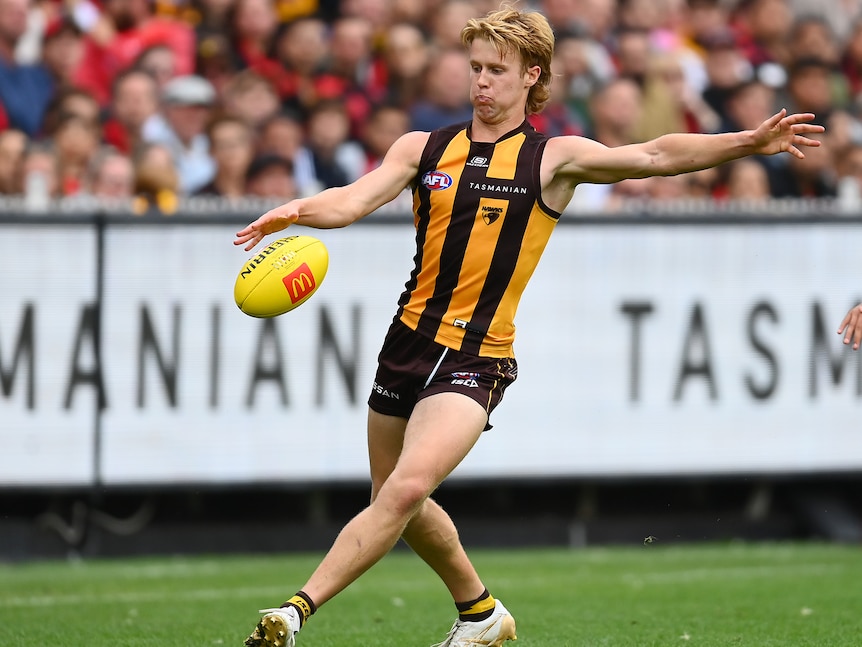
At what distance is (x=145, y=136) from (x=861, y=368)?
18.7 ft

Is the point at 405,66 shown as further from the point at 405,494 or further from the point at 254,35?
the point at 405,494

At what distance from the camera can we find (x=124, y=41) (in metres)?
12.6

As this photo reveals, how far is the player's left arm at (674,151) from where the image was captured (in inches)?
223

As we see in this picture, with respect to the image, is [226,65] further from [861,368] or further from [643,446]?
[861,368]

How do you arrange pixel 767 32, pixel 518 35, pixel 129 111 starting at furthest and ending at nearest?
pixel 767 32, pixel 129 111, pixel 518 35

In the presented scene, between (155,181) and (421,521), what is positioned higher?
(155,181)

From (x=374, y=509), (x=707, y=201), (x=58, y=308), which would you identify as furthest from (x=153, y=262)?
(x=374, y=509)

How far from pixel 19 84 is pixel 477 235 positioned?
6971 millimetres

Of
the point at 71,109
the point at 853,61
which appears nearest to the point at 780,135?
the point at 71,109

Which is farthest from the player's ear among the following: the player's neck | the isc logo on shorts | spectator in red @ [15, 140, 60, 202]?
spectator in red @ [15, 140, 60, 202]

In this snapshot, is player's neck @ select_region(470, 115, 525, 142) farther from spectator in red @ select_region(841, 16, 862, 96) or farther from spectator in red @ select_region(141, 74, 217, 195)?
spectator in red @ select_region(841, 16, 862, 96)

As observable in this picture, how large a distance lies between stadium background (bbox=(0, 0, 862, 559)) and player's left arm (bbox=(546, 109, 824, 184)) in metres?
4.57

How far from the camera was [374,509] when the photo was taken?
5465 millimetres

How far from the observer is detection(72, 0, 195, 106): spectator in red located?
40.2 ft
